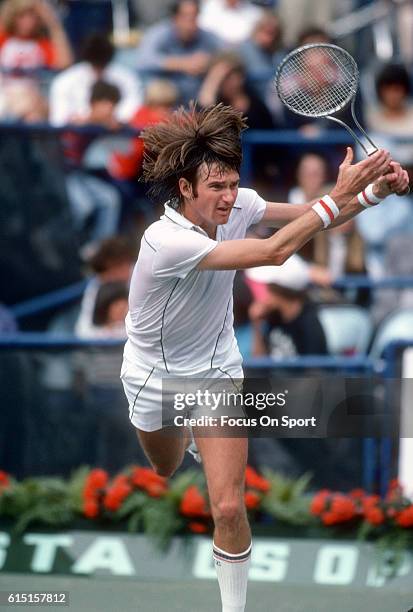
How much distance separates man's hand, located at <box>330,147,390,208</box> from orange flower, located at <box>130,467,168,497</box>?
236cm

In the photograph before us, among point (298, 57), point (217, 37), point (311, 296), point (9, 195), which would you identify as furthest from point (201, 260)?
point (217, 37)

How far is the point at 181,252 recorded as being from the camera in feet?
16.3

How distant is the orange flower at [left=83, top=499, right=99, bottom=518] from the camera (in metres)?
6.83

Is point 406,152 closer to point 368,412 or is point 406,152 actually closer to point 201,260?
point 368,412

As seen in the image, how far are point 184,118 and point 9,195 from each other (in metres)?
3.98

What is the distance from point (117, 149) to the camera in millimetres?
9242

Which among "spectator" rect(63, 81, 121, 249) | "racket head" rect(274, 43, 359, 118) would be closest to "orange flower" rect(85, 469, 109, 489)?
"racket head" rect(274, 43, 359, 118)

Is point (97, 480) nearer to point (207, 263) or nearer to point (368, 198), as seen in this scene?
point (207, 263)

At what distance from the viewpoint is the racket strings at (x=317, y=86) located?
5.08 metres

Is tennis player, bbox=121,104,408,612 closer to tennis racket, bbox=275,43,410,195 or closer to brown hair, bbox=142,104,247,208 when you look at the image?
brown hair, bbox=142,104,247,208

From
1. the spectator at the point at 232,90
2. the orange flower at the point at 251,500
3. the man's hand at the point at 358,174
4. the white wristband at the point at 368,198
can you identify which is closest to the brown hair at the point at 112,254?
the spectator at the point at 232,90

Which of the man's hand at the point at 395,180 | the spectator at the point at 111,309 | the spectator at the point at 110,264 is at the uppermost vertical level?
the man's hand at the point at 395,180

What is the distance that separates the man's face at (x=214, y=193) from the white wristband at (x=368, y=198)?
0.47 m

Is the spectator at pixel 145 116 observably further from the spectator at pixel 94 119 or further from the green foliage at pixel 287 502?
the green foliage at pixel 287 502
